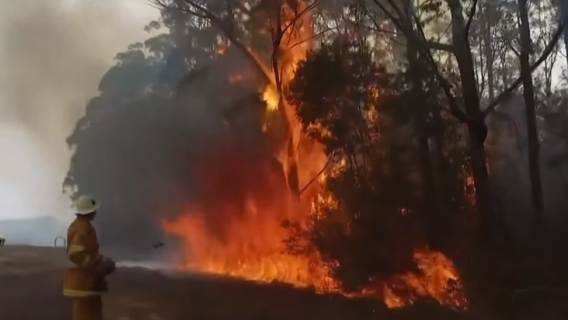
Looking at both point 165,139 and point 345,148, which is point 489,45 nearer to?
point 345,148

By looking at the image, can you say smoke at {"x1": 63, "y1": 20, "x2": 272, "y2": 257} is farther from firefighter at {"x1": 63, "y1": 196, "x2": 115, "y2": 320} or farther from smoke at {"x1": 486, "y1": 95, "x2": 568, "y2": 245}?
firefighter at {"x1": 63, "y1": 196, "x2": 115, "y2": 320}

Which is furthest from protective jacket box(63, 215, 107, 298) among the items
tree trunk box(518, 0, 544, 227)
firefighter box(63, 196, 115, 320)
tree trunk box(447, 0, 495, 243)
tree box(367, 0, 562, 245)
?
tree trunk box(518, 0, 544, 227)

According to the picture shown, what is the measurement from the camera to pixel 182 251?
2666cm

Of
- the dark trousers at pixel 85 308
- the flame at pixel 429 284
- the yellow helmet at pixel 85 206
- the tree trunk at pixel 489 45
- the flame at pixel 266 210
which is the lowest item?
the dark trousers at pixel 85 308

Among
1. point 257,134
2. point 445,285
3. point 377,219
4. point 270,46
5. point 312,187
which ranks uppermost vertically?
point 270,46

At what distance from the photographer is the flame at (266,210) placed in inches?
792

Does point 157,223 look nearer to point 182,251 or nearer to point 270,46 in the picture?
point 182,251

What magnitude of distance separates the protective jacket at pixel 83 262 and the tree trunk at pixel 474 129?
1037 cm

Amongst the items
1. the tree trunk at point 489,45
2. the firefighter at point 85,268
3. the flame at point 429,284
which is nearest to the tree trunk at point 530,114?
the tree trunk at point 489,45

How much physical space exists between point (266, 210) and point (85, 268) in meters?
16.5

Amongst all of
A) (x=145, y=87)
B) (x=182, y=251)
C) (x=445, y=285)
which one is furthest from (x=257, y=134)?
(x=445, y=285)

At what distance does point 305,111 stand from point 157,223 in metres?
11.6

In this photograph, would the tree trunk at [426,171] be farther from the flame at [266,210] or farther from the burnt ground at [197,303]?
the burnt ground at [197,303]

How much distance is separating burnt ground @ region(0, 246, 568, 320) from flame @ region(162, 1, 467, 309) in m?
2.75
